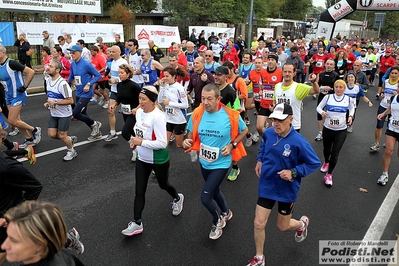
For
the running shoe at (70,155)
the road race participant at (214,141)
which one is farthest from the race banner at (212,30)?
the road race participant at (214,141)

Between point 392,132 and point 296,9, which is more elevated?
point 296,9

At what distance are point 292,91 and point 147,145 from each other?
3.04m

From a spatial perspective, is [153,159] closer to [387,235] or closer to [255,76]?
[387,235]

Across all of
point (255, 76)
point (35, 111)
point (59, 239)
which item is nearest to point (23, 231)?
point (59, 239)

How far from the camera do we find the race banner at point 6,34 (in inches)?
555

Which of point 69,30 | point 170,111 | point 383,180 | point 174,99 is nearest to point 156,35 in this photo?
point 69,30

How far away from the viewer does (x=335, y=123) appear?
5797 mm

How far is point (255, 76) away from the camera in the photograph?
27.0ft

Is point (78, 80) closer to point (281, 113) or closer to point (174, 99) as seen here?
point (174, 99)

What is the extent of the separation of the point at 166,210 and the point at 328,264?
2228 millimetres

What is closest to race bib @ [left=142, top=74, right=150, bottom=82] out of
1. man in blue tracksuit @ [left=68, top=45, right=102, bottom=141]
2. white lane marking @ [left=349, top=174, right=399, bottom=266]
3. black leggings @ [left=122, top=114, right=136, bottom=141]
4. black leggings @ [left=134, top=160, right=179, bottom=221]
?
man in blue tracksuit @ [left=68, top=45, right=102, bottom=141]

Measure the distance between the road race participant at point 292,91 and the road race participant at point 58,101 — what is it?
12.4 feet

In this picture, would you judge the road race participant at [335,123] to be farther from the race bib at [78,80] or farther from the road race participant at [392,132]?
the race bib at [78,80]

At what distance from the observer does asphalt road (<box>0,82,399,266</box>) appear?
388 cm
